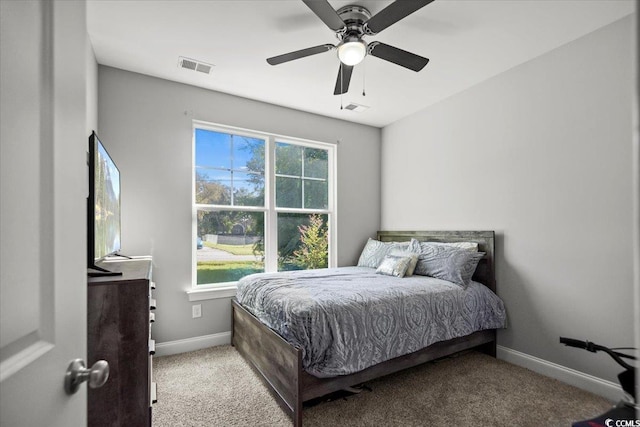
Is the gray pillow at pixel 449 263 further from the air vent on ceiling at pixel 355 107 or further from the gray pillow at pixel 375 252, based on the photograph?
the air vent on ceiling at pixel 355 107

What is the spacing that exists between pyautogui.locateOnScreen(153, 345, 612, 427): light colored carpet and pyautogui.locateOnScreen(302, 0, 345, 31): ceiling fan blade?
8.08 ft

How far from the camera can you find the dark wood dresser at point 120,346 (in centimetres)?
126

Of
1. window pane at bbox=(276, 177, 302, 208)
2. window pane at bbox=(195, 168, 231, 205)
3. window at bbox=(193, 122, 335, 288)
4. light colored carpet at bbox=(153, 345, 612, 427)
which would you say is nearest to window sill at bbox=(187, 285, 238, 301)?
window at bbox=(193, 122, 335, 288)

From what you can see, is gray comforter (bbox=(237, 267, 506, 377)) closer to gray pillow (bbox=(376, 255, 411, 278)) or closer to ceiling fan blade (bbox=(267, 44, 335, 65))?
gray pillow (bbox=(376, 255, 411, 278))

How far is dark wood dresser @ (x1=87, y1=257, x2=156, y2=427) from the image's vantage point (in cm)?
126

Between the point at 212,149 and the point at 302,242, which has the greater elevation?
the point at 212,149

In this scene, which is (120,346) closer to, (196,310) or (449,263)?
(196,310)

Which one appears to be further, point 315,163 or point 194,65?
point 315,163

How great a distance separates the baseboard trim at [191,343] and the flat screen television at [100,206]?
4.70 ft

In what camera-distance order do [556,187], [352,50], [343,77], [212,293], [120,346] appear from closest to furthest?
[120,346] → [352,50] → [343,77] → [556,187] → [212,293]

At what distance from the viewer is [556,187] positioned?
101 inches

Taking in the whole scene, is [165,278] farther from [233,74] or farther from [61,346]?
[61,346]

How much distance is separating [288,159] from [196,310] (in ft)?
6.63

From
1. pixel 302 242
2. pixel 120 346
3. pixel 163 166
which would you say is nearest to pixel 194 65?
pixel 163 166
